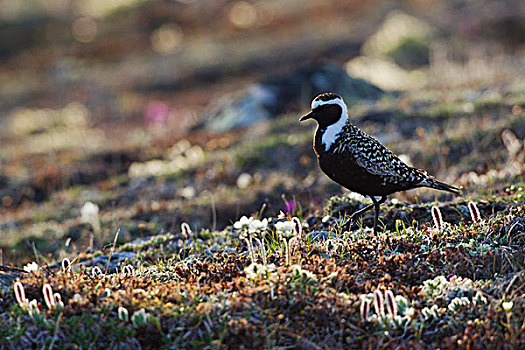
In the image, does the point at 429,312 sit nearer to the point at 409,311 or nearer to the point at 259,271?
the point at 409,311

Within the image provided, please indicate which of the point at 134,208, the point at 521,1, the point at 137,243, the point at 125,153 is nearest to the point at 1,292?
the point at 137,243

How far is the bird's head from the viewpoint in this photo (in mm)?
6641

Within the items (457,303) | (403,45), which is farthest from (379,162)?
(403,45)

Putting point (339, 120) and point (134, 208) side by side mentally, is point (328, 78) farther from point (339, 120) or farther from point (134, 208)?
point (339, 120)

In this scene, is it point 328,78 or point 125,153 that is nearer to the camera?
point 125,153

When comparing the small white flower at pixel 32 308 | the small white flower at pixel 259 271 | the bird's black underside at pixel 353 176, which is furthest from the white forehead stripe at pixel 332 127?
the small white flower at pixel 32 308

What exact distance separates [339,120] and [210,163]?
8.90 meters

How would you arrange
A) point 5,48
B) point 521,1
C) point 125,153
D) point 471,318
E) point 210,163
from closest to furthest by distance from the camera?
point 471,318 < point 210,163 < point 125,153 < point 521,1 < point 5,48

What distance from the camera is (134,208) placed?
496 inches

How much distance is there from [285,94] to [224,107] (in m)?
2.22

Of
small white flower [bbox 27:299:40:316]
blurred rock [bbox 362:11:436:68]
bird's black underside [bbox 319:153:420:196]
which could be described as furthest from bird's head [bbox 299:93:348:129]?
blurred rock [bbox 362:11:436:68]

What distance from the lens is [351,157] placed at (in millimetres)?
6531

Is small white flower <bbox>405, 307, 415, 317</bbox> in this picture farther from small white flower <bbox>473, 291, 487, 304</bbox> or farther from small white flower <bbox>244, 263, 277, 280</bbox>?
small white flower <bbox>244, 263, 277, 280</bbox>

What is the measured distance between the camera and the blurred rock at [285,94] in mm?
19906
